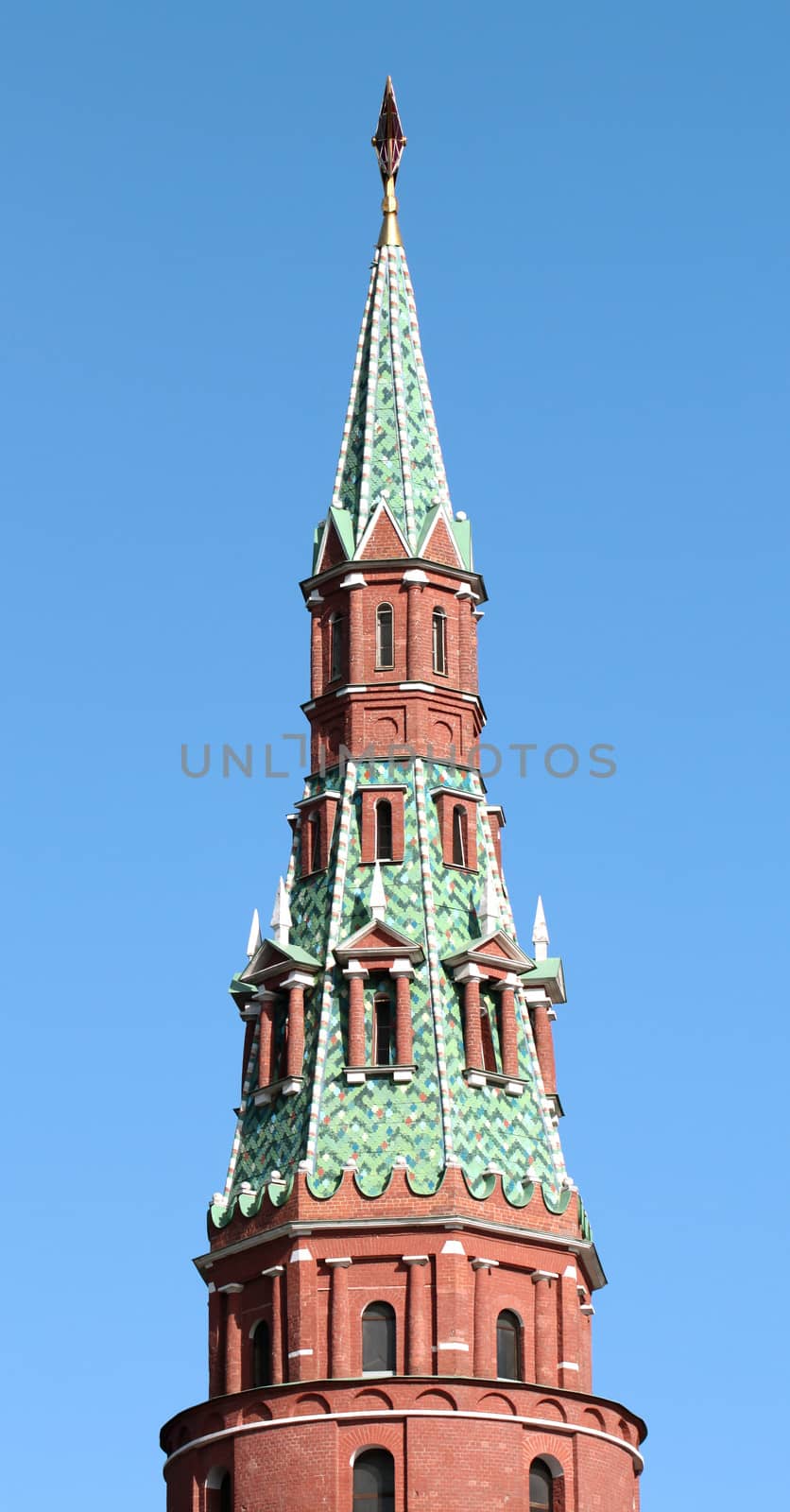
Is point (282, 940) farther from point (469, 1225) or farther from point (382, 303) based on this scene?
point (382, 303)

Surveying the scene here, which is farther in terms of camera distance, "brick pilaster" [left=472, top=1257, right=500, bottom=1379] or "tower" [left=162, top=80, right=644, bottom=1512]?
"brick pilaster" [left=472, top=1257, right=500, bottom=1379]

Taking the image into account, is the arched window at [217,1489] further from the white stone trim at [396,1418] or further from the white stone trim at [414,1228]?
the white stone trim at [414,1228]

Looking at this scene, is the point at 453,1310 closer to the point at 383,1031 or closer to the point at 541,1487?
the point at 541,1487

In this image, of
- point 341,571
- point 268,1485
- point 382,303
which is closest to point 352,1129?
point 268,1485

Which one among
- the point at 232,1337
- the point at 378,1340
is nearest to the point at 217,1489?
the point at 232,1337

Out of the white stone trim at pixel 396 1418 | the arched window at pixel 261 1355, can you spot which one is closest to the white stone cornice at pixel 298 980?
the arched window at pixel 261 1355

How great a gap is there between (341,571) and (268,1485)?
22492 millimetres

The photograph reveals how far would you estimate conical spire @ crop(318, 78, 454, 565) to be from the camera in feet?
280

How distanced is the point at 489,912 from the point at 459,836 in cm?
274

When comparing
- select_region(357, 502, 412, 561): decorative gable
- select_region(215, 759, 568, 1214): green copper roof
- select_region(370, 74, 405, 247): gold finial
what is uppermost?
select_region(370, 74, 405, 247): gold finial

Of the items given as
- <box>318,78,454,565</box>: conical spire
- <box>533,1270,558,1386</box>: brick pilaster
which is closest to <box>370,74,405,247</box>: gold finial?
<box>318,78,454,565</box>: conical spire

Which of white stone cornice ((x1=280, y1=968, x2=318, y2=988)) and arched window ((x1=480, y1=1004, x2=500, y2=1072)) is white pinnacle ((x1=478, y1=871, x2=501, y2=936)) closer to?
arched window ((x1=480, y1=1004, x2=500, y2=1072))

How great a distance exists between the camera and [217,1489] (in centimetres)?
7525

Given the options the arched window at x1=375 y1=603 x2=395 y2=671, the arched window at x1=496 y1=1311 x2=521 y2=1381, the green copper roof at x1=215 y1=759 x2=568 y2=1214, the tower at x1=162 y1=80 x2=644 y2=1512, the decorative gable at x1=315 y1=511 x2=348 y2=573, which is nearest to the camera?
the tower at x1=162 y1=80 x2=644 y2=1512
